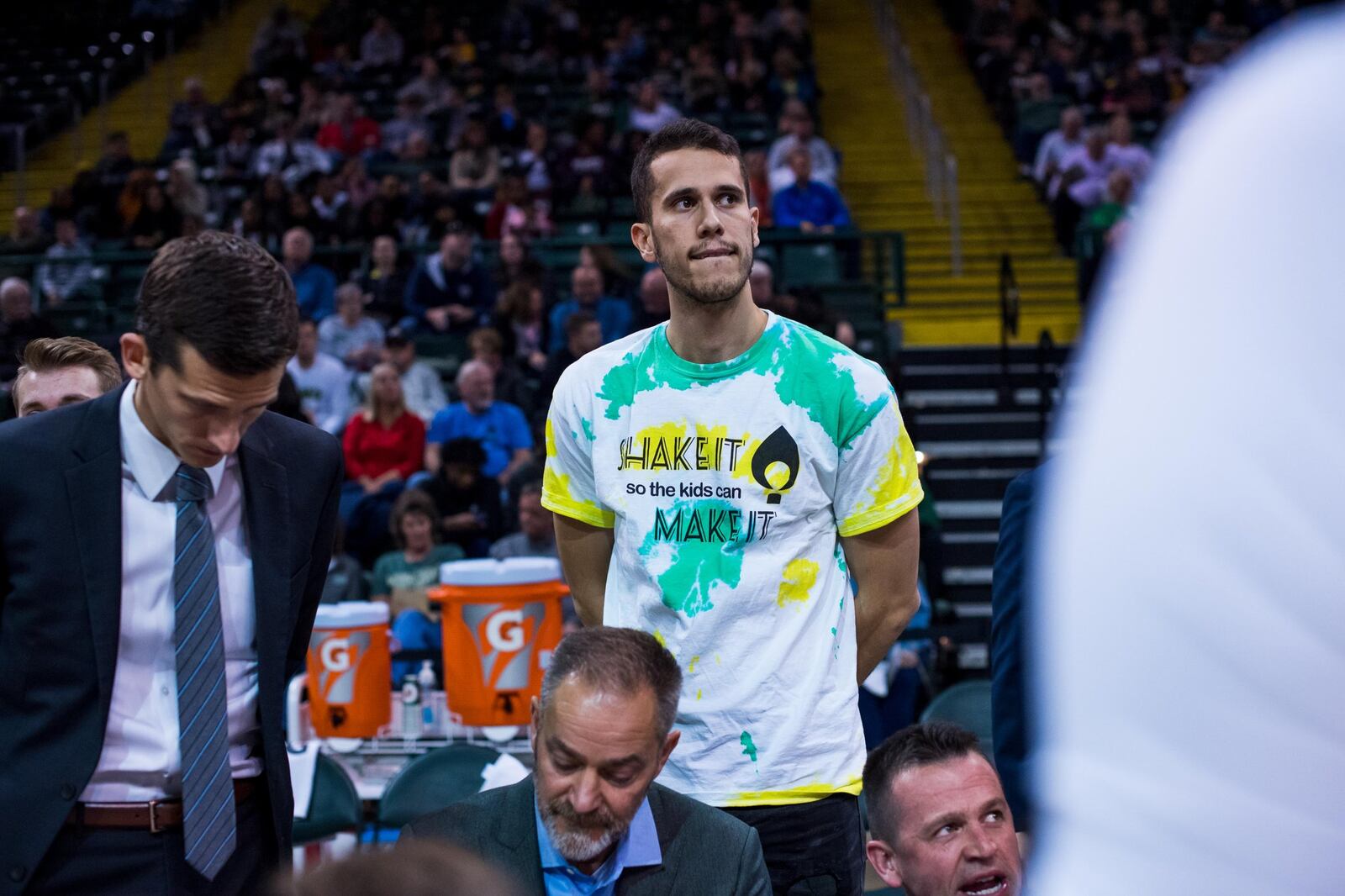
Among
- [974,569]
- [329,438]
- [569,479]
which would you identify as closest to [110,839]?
[329,438]

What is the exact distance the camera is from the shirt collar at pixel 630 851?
276 centimetres

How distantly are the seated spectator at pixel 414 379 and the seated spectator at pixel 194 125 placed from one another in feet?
23.9

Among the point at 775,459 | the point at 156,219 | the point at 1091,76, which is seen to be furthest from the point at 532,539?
the point at 1091,76

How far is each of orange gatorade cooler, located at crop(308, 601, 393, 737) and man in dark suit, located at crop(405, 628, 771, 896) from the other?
8.93ft

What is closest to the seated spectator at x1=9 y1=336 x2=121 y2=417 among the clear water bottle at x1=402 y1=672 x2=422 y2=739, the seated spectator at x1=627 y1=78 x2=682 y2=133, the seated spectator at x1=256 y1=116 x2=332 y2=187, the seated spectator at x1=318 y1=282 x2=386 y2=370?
the clear water bottle at x1=402 y1=672 x2=422 y2=739

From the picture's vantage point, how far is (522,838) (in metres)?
2.83

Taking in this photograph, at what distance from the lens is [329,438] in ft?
8.88

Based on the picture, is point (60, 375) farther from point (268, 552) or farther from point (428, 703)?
point (428, 703)

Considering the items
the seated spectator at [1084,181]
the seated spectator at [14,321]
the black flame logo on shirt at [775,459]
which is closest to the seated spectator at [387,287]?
the seated spectator at [14,321]

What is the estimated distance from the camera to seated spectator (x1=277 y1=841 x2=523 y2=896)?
1.13 metres

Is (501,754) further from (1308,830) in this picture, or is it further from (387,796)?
(1308,830)

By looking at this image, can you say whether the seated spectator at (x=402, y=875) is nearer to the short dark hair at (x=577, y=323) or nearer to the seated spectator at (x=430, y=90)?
the short dark hair at (x=577, y=323)

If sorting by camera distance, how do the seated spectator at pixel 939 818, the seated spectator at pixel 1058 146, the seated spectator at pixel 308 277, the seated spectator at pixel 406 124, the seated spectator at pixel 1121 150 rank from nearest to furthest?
the seated spectator at pixel 939 818
the seated spectator at pixel 308 277
the seated spectator at pixel 1121 150
the seated spectator at pixel 1058 146
the seated spectator at pixel 406 124

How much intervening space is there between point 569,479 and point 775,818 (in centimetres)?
78
